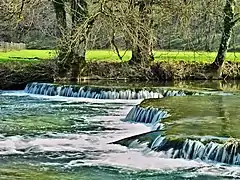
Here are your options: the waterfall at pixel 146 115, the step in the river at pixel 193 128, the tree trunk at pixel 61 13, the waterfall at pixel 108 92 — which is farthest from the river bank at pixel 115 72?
the waterfall at pixel 146 115

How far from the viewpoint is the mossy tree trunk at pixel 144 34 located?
2555cm

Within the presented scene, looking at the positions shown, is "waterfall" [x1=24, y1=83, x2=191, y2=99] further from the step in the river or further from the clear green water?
the step in the river

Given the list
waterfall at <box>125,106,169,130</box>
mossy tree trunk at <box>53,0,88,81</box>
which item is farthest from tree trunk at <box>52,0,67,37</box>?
waterfall at <box>125,106,169,130</box>

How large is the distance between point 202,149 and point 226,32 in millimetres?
19940

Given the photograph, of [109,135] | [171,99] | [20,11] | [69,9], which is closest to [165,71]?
[69,9]

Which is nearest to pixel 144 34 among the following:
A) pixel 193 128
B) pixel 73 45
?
pixel 73 45

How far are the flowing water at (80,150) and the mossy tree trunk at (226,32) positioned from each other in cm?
1051

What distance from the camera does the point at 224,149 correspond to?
12891 mm

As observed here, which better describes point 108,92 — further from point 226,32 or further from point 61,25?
point 226,32

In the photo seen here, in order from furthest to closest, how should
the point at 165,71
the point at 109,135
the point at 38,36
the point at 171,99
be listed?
the point at 38,36, the point at 165,71, the point at 171,99, the point at 109,135

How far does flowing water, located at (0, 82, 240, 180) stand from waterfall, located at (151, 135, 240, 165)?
147mm

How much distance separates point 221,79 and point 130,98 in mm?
8282

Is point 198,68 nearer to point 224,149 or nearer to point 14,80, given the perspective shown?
point 14,80

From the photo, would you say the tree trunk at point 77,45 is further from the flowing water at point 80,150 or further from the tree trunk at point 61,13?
the flowing water at point 80,150
